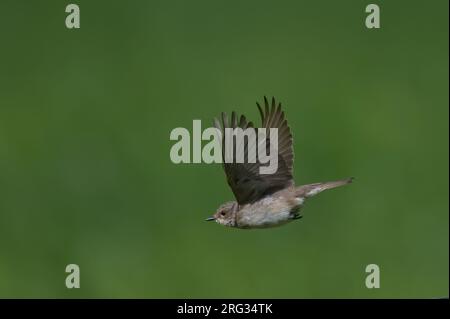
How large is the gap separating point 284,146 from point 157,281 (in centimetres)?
718

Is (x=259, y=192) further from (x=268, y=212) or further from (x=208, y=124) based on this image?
(x=208, y=124)

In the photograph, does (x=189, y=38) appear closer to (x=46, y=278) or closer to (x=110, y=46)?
(x=110, y=46)

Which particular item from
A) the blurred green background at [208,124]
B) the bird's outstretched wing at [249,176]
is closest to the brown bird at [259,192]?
the bird's outstretched wing at [249,176]

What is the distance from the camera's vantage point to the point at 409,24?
20.4 metres

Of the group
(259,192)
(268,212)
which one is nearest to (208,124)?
(259,192)

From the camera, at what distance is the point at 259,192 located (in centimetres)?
800

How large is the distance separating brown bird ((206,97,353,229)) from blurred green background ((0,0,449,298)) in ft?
20.8

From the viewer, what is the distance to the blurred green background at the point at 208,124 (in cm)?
1544

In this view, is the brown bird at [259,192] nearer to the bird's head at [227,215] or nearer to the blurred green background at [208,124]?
the bird's head at [227,215]

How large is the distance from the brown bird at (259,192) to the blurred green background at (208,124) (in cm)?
633

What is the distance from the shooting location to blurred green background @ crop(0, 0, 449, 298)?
15.4 metres

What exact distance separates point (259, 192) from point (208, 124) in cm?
812

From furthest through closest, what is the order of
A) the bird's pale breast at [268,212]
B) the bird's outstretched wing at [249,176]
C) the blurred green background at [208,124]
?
1. the blurred green background at [208,124]
2. the bird's outstretched wing at [249,176]
3. the bird's pale breast at [268,212]

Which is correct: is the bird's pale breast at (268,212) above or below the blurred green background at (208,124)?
below
